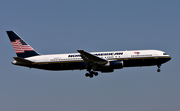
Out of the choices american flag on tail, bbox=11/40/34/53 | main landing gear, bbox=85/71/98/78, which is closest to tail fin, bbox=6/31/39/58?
american flag on tail, bbox=11/40/34/53

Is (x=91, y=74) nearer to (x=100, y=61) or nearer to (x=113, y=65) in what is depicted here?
(x=100, y=61)

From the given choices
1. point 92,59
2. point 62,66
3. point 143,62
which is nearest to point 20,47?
point 62,66

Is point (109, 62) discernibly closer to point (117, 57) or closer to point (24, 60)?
point (117, 57)

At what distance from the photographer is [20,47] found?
60344 mm

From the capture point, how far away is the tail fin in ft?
196

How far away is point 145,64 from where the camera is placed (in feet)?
188

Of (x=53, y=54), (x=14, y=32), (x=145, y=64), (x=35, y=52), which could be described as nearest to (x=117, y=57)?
(x=145, y=64)

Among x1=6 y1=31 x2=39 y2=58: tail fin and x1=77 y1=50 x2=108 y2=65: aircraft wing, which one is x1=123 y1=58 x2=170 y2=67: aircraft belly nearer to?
x1=77 y1=50 x2=108 y2=65: aircraft wing

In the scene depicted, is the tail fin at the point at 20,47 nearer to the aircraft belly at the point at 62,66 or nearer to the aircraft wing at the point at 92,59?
the aircraft belly at the point at 62,66

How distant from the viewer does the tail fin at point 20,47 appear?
59.9m

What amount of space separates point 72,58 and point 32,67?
788cm

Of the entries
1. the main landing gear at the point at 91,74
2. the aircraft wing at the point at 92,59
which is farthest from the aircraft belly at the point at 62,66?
the main landing gear at the point at 91,74

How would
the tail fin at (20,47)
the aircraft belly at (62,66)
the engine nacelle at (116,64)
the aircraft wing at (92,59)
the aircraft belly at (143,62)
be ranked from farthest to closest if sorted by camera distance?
the tail fin at (20,47)
the aircraft belly at (62,66)
the aircraft belly at (143,62)
the engine nacelle at (116,64)
the aircraft wing at (92,59)

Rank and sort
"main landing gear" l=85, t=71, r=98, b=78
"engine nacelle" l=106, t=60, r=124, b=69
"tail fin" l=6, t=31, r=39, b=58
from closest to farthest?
1. "engine nacelle" l=106, t=60, r=124, b=69
2. "main landing gear" l=85, t=71, r=98, b=78
3. "tail fin" l=6, t=31, r=39, b=58
